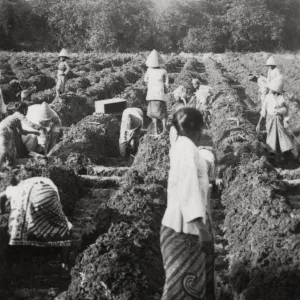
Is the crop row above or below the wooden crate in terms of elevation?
below

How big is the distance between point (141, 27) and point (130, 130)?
1621 inches

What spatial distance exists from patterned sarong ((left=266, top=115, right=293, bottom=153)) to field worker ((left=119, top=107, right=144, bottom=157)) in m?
2.44

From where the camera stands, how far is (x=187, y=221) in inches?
124

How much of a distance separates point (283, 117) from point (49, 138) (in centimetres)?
397

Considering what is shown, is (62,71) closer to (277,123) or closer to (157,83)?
(157,83)

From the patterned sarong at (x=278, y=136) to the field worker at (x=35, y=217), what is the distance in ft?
15.9

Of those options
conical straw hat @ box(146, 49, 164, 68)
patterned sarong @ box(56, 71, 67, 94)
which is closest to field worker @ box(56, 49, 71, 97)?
patterned sarong @ box(56, 71, 67, 94)

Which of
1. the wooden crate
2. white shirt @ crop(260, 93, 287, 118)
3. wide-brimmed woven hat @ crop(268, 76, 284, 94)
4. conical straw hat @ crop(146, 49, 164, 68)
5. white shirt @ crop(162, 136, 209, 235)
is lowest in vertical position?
white shirt @ crop(162, 136, 209, 235)

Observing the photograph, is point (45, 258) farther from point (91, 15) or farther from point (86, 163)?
point (91, 15)

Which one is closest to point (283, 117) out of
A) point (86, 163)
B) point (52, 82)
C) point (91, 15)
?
point (86, 163)

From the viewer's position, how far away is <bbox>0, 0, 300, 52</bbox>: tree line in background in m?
47.5

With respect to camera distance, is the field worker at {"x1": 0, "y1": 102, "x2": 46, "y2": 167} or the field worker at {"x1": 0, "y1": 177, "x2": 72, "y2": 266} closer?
the field worker at {"x1": 0, "y1": 177, "x2": 72, "y2": 266}

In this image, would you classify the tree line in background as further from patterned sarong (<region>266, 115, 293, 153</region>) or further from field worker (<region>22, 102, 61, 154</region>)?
patterned sarong (<region>266, 115, 293, 153</region>)

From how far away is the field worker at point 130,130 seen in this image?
9.53 metres
